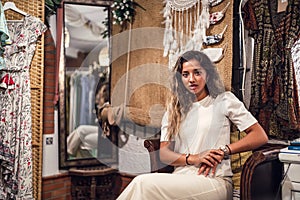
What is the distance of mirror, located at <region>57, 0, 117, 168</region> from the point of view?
338 centimetres

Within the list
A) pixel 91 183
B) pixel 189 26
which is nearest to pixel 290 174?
pixel 189 26

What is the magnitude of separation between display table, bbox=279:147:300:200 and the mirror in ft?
5.96

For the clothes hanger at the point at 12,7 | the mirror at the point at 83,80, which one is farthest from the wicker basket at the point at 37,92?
the mirror at the point at 83,80

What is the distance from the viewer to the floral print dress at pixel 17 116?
2.85 meters

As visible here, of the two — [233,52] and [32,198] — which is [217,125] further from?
[32,198]

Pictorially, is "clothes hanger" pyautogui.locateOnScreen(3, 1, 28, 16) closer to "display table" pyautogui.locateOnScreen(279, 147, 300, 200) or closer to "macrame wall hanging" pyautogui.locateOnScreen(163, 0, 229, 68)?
"macrame wall hanging" pyautogui.locateOnScreen(163, 0, 229, 68)

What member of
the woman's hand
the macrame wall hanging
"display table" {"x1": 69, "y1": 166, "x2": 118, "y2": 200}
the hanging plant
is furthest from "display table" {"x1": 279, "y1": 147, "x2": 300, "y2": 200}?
the hanging plant

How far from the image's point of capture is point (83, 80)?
3.46 meters

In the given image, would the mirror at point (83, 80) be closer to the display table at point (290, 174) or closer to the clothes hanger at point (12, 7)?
the clothes hanger at point (12, 7)

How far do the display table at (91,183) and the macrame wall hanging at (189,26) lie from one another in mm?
1178

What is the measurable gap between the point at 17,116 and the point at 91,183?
2.93ft

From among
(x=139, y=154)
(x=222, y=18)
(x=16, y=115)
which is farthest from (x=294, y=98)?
(x=16, y=115)

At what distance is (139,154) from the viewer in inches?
135

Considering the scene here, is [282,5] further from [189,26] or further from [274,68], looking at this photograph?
[189,26]
